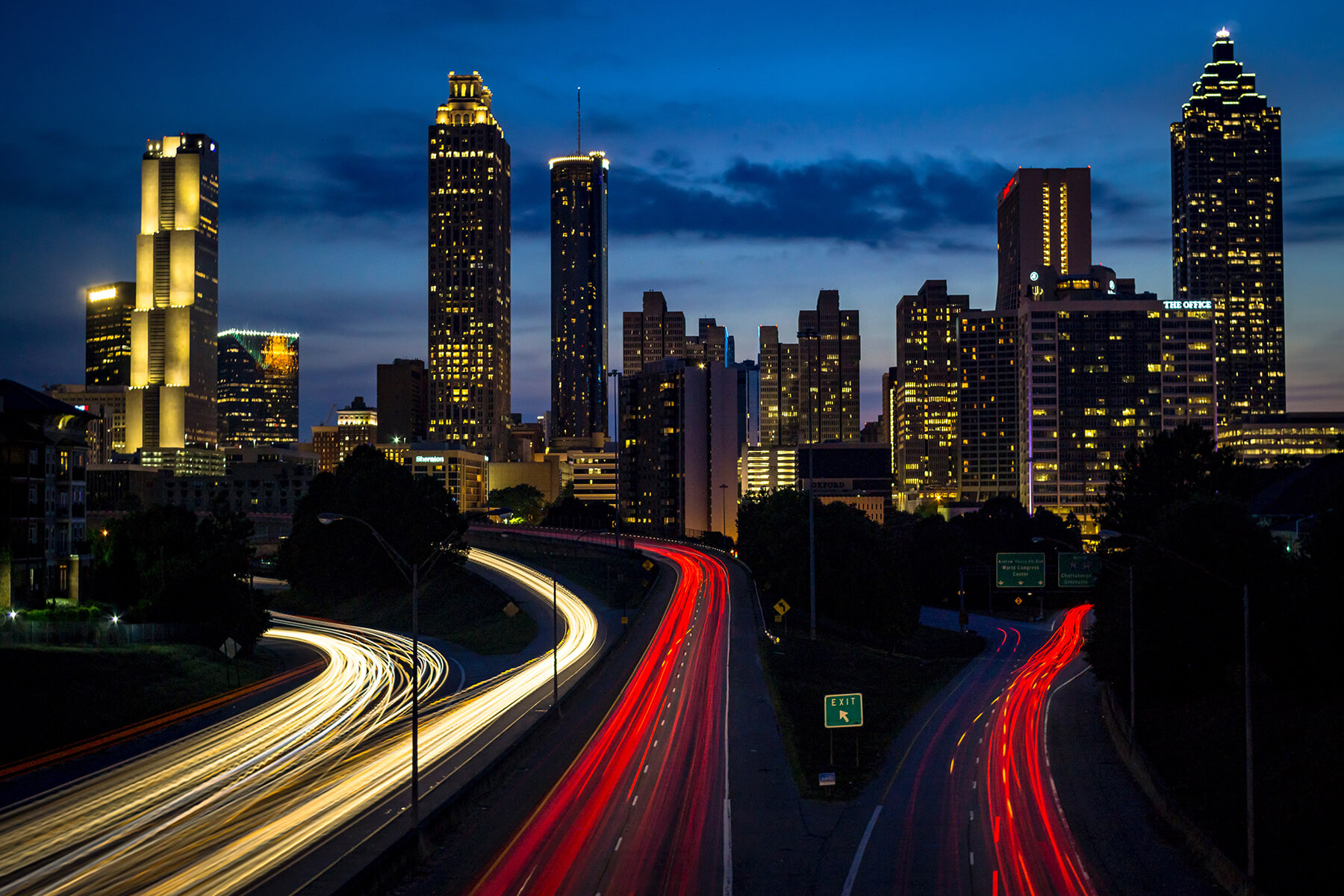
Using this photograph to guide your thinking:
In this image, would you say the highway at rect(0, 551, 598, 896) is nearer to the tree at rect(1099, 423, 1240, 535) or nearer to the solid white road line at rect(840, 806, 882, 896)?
the solid white road line at rect(840, 806, 882, 896)

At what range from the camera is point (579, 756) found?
47.9 meters

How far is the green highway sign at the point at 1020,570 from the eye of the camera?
71188 mm

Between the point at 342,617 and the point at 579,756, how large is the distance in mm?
71165

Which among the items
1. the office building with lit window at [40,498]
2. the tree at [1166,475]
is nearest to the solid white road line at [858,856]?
the office building with lit window at [40,498]

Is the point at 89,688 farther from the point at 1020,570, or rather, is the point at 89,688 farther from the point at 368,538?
the point at 368,538

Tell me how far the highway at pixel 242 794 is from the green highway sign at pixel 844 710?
15.7 m

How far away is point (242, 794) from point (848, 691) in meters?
37.7

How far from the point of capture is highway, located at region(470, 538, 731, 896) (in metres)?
31.8

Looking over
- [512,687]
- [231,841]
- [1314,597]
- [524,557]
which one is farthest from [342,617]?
[1314,597]

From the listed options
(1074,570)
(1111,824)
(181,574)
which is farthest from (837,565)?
(1111,824)

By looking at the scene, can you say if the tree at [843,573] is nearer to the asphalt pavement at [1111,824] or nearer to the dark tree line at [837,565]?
the dark tree line at [837,565]

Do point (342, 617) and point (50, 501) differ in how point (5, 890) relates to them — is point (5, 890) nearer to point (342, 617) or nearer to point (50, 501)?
point (50, 501)

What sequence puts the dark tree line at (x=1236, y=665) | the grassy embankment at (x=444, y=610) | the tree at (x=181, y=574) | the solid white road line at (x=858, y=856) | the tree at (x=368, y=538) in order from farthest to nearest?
the tree at (x=368, y=538)
the grassy embankment at (x=444, y=610)
the tree at (x=181, y=574)
the dark tree line at (x=1236, y=665)
the solid white road line at (x=858, y=856)

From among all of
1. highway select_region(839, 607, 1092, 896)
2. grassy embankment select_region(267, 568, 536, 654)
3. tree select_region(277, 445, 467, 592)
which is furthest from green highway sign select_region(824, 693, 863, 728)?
tree select_region(277, 445, 467, 592)
